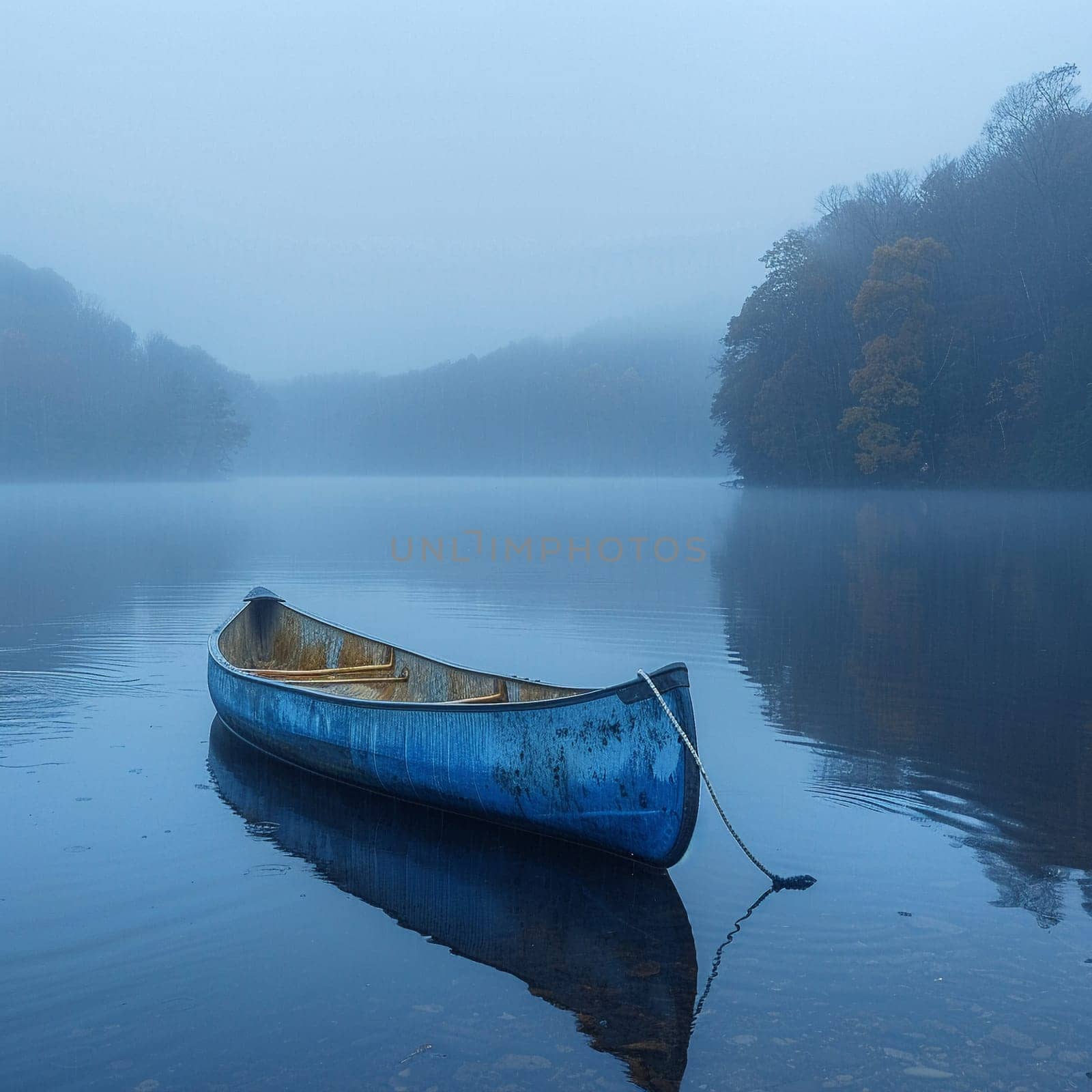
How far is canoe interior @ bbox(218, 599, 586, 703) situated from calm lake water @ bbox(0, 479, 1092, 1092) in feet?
3.00

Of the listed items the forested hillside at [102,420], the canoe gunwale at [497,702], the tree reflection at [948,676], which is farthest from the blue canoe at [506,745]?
the forested hillside at [102,420]

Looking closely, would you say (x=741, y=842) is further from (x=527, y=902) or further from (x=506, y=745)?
(x=506, y=745)

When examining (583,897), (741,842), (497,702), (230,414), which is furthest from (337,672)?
(230,414)

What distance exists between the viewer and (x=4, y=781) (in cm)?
1001

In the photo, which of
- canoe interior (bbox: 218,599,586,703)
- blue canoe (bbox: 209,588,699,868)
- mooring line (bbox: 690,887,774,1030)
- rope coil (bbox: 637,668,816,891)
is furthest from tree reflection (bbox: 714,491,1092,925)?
canoe interior (bbox: 218,599,586,703)

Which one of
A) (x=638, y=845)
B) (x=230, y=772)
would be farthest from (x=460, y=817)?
(x=230, y=772)

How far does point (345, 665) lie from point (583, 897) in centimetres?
664

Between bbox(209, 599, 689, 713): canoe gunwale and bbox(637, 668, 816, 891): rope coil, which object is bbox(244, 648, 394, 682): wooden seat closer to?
bbox(209, 599, 689, 713): canoe gunwale

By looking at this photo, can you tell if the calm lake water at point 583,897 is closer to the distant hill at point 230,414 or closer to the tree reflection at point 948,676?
the tree reflection at point 948,676

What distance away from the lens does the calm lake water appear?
18.4 ft

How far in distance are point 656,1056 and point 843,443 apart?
64.6 metres

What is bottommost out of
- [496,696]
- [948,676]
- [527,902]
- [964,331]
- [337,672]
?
[527,902]

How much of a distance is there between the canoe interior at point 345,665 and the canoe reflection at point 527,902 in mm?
1223

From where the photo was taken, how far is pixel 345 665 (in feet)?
44.7
